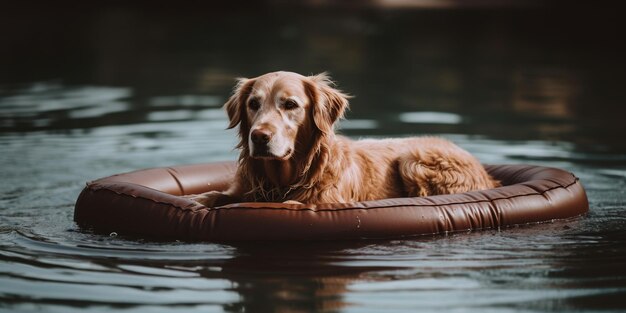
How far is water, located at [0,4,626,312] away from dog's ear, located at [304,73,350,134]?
1.03 m

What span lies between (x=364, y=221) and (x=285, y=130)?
0.88m

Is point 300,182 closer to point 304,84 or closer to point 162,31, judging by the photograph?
point 304,84

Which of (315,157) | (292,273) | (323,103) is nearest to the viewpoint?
(292,273)

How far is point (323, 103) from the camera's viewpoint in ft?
26.8

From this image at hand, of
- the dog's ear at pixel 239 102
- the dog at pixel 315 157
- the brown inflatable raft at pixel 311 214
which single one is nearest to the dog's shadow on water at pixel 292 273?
the brown inflatable raft at pixel 311 214

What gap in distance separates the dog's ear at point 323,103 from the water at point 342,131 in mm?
1033

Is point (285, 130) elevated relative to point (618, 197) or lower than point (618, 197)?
elevated

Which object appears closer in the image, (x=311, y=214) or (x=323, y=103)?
(x=311, y=214)

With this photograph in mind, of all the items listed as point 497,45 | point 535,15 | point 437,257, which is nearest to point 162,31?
point 497,45

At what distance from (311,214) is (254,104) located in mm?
939

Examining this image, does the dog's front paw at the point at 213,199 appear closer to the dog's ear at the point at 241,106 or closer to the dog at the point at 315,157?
the dog at the point at 315,157

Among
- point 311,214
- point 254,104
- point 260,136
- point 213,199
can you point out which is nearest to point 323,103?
point 254,104

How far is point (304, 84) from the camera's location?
320 inches

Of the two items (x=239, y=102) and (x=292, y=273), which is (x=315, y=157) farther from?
(x=292, y=273)
